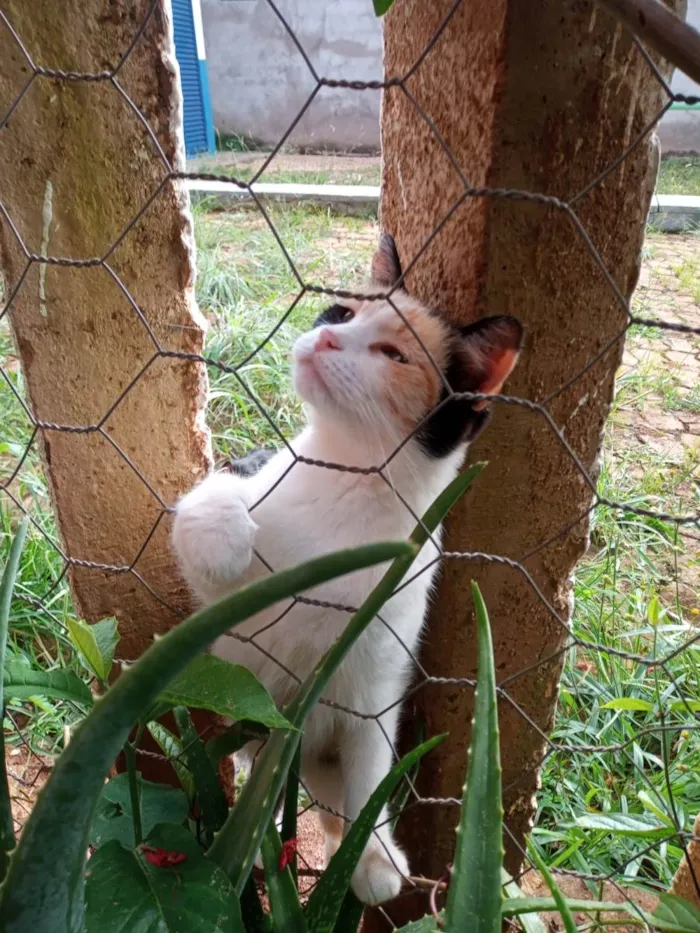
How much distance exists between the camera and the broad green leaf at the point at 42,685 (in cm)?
58

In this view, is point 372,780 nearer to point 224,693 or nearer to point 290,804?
point 290,804

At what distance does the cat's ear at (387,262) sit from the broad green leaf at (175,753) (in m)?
0.54

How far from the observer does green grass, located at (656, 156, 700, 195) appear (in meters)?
3.80

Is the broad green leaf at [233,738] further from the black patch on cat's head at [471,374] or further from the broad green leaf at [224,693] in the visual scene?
the black patch on cat's head at [471,374]

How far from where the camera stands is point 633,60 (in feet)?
1.99

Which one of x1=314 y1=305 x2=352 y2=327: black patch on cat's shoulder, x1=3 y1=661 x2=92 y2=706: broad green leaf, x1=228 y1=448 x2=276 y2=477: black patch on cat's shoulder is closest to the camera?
Result: x1=3 y1=661 x2=92 y2=706: broad green leaf

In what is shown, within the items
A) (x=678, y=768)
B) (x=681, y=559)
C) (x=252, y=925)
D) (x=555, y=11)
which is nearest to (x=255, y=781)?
(x=252, y=925)

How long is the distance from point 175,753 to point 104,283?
53 centimetres

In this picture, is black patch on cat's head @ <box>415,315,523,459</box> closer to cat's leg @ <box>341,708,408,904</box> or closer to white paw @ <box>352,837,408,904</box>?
cat's leg @ <box>341,708,408,904</box>

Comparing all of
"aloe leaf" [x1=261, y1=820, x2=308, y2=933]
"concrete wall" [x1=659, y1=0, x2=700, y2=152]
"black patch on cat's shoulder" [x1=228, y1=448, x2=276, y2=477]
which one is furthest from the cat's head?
"concrete wall" [x1=659, y1=0, x2=700, y2=152]

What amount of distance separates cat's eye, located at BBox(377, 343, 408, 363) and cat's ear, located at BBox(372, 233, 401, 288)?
0.06m

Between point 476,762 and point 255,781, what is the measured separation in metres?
0.20

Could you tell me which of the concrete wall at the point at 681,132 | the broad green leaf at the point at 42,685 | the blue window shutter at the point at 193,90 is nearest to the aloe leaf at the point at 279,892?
the broad green leaf at the point at 42,685

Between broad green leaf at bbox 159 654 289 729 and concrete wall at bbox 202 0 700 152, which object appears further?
concrete wall at bbox 202 0 700 152
